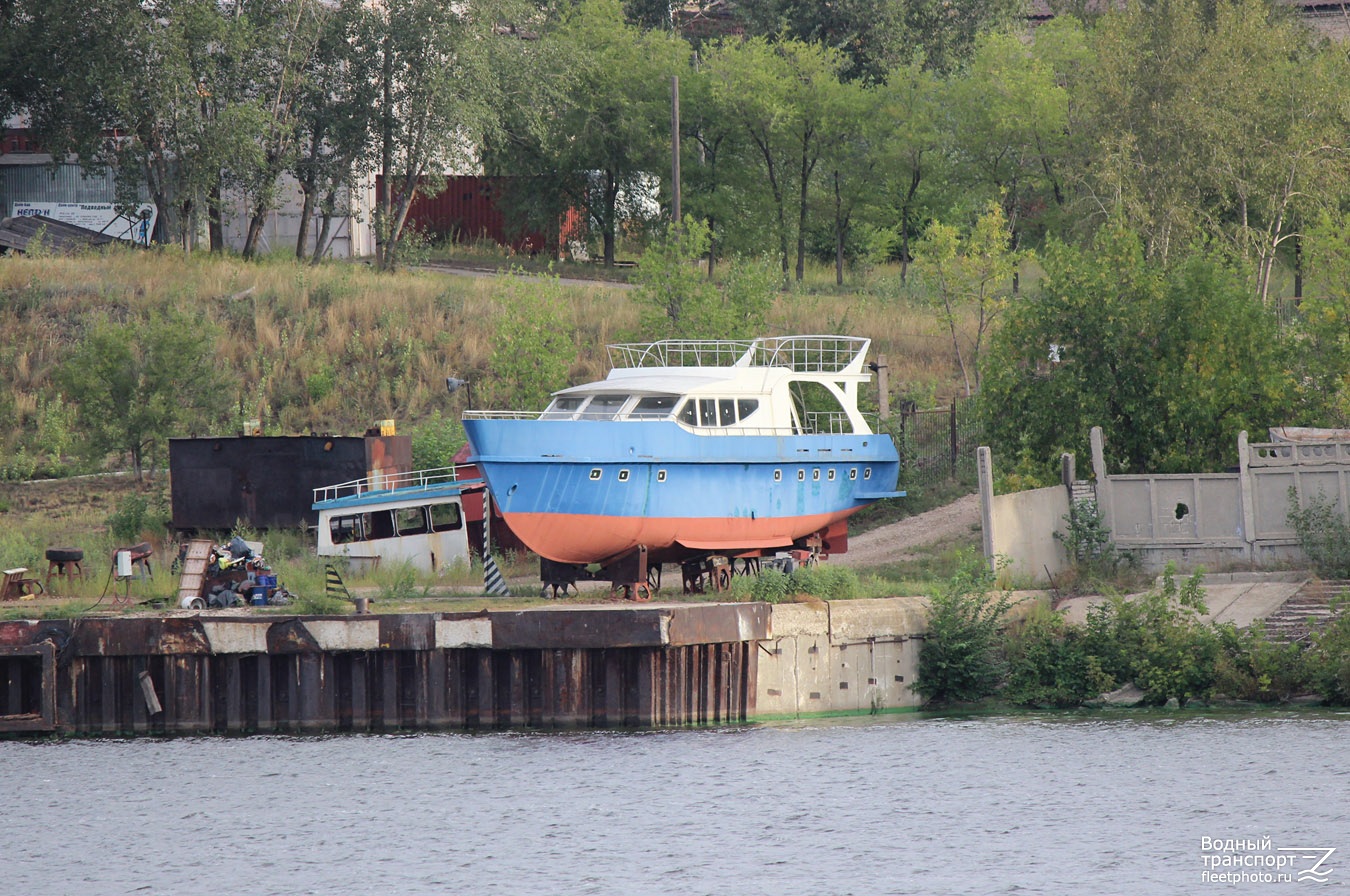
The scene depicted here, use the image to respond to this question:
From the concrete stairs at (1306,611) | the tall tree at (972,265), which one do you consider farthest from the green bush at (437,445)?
the concrete stairs at (1306,611)

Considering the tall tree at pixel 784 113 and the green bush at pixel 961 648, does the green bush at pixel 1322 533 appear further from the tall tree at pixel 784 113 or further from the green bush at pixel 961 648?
the tall tree at pixel 784 113

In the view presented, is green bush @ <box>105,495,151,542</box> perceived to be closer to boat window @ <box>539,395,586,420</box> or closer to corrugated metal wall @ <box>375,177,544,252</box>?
boat window @ <box>539,395,586,420</box>

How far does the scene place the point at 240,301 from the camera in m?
51.1

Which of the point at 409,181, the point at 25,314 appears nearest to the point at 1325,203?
the point at 409,181

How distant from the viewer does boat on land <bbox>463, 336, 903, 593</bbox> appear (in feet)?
94.8

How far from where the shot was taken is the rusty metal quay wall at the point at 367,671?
83.8ft

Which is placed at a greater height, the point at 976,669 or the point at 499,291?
the point at 499,291

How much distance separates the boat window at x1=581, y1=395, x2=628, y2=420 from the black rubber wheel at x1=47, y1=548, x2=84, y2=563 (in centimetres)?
874

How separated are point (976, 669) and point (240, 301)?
99.5 ft

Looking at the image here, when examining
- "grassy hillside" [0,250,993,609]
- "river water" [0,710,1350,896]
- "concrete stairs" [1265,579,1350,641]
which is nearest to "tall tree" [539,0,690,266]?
"grassy hillside" [0,250,993,609]

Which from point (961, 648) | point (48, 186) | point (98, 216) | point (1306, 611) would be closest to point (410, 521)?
point (961, 648)

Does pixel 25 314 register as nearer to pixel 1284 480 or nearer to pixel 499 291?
pixel 499 291

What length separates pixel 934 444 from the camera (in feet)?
138

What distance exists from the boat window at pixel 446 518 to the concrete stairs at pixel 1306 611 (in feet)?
47.5
